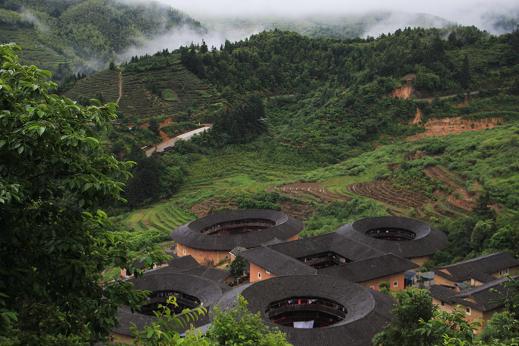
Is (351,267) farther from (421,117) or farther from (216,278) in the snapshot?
(421,117)

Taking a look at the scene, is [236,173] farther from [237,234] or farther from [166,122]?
[237,234]

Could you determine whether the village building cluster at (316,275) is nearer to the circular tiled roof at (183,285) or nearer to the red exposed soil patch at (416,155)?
the circular tiled roof at (183,285)

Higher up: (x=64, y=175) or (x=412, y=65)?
(x=412, y=65)

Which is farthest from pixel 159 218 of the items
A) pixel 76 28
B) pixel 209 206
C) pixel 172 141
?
pixel 76 28

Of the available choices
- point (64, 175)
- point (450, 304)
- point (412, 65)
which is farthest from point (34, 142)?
point (412, 65)

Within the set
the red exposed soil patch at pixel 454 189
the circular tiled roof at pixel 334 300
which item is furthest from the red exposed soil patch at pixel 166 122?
the circular tiled roof at pixel 334 300

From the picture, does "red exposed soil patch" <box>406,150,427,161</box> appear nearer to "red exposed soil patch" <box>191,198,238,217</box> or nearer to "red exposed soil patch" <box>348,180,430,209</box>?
"red exposed soil patch" <box>348,180,430,209</box>
